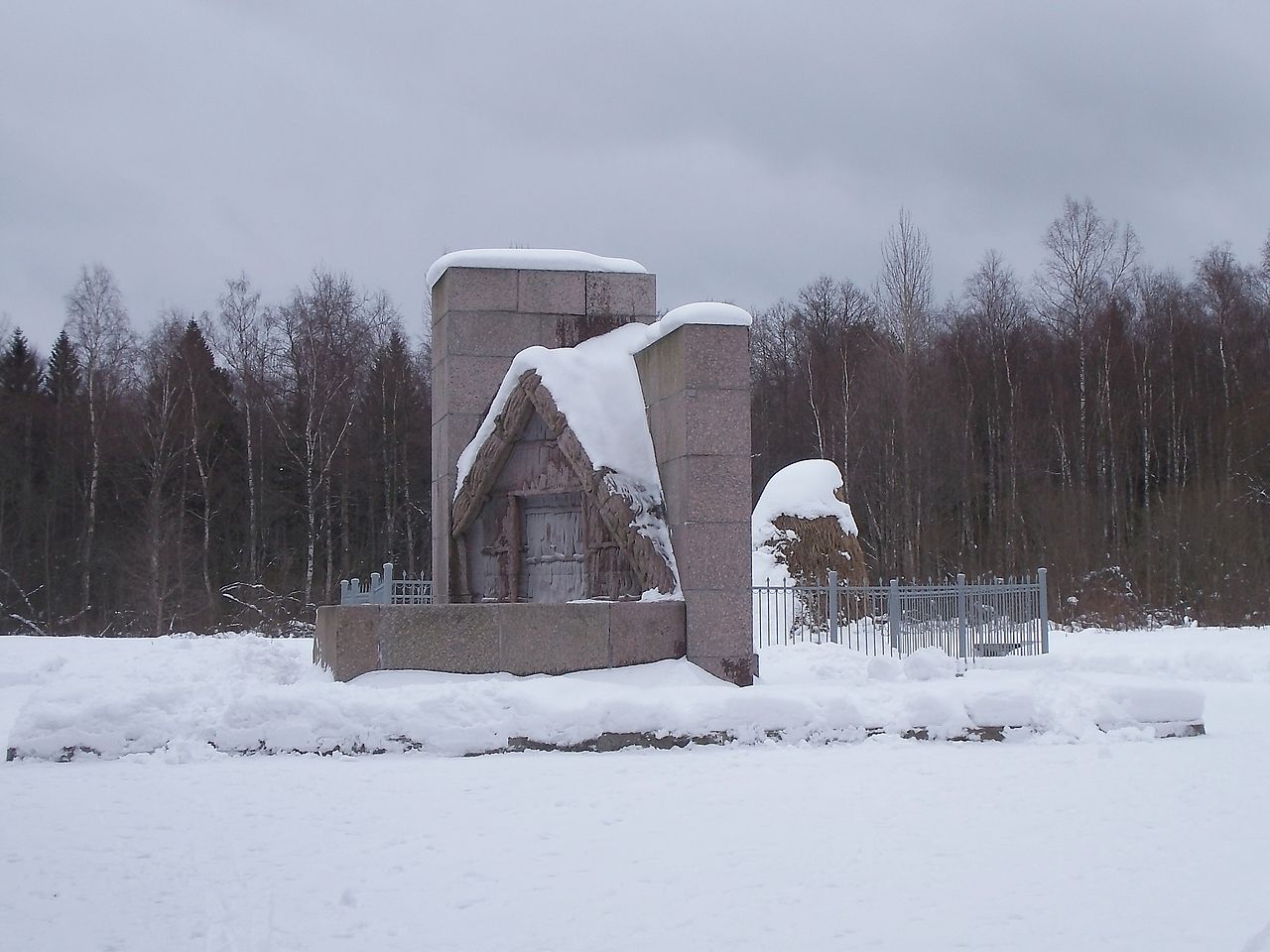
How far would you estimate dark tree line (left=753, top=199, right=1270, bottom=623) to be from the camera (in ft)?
114

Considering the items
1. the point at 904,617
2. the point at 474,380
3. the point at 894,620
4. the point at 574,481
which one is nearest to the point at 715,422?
the point at 574,481

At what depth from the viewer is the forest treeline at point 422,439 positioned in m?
33.5

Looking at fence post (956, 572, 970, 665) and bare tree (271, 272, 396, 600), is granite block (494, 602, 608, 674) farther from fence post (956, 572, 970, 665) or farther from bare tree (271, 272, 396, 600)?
bare tree (271, 272, 396, 600)

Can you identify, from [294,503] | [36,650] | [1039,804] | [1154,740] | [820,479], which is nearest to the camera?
[1039,804]

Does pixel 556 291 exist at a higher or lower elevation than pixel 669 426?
higher

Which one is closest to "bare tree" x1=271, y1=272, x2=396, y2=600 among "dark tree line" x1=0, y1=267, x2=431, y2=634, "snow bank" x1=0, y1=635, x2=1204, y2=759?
"dark tree line" x1=0, y1=267, x2=431, y2=634

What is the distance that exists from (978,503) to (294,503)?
20598mm

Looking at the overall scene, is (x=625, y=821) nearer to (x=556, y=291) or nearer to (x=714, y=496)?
(x=714, y=496)

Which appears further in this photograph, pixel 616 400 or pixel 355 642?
pixel 616 400

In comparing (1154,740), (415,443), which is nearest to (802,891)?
(1154,740)

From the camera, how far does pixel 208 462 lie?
35688 millimetres

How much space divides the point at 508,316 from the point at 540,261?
767 mm

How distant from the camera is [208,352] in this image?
123ft

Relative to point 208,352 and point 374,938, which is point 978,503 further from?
point 374,938
